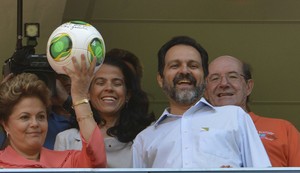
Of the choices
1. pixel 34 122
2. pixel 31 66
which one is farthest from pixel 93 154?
pixel 31 66

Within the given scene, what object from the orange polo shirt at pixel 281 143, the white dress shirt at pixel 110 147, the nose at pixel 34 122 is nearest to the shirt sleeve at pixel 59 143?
the white dress shirt at pixel 110 147

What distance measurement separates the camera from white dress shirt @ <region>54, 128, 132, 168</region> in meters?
3.78

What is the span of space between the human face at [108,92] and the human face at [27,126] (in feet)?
1.86

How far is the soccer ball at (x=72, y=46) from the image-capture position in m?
3.28

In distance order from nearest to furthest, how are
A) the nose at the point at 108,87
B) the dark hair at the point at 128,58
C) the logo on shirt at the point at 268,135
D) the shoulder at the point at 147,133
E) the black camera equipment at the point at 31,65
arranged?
the shoulder at the point at 147,133 < the nose at the point at 108,87 < the logo on shirt at the point at 268,135 < the dark hair at the point at 128,58 < the black camera equipment at the point at 31,65

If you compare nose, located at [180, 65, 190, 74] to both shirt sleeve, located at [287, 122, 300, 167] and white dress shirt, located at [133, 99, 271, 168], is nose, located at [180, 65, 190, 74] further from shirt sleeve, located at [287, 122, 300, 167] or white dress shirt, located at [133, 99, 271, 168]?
shirt sleeve, located at [287, 122, 300, 167]

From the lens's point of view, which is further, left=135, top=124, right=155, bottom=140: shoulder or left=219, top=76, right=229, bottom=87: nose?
left=219, top=76, right=229, bottom=87: nose

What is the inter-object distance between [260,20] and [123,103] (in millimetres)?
2821

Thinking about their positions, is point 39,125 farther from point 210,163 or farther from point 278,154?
point 278,154

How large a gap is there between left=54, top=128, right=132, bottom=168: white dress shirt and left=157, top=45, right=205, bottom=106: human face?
1.18 ft

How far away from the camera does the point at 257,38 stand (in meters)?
6.64

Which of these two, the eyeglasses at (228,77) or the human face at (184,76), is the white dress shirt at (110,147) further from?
the eyeglasses at (228,77)

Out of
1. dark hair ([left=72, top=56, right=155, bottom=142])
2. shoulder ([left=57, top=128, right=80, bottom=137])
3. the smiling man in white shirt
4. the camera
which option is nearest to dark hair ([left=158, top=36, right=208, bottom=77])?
the smiling man in white shirt

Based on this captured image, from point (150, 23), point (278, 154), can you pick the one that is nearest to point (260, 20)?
point (150, 23)
